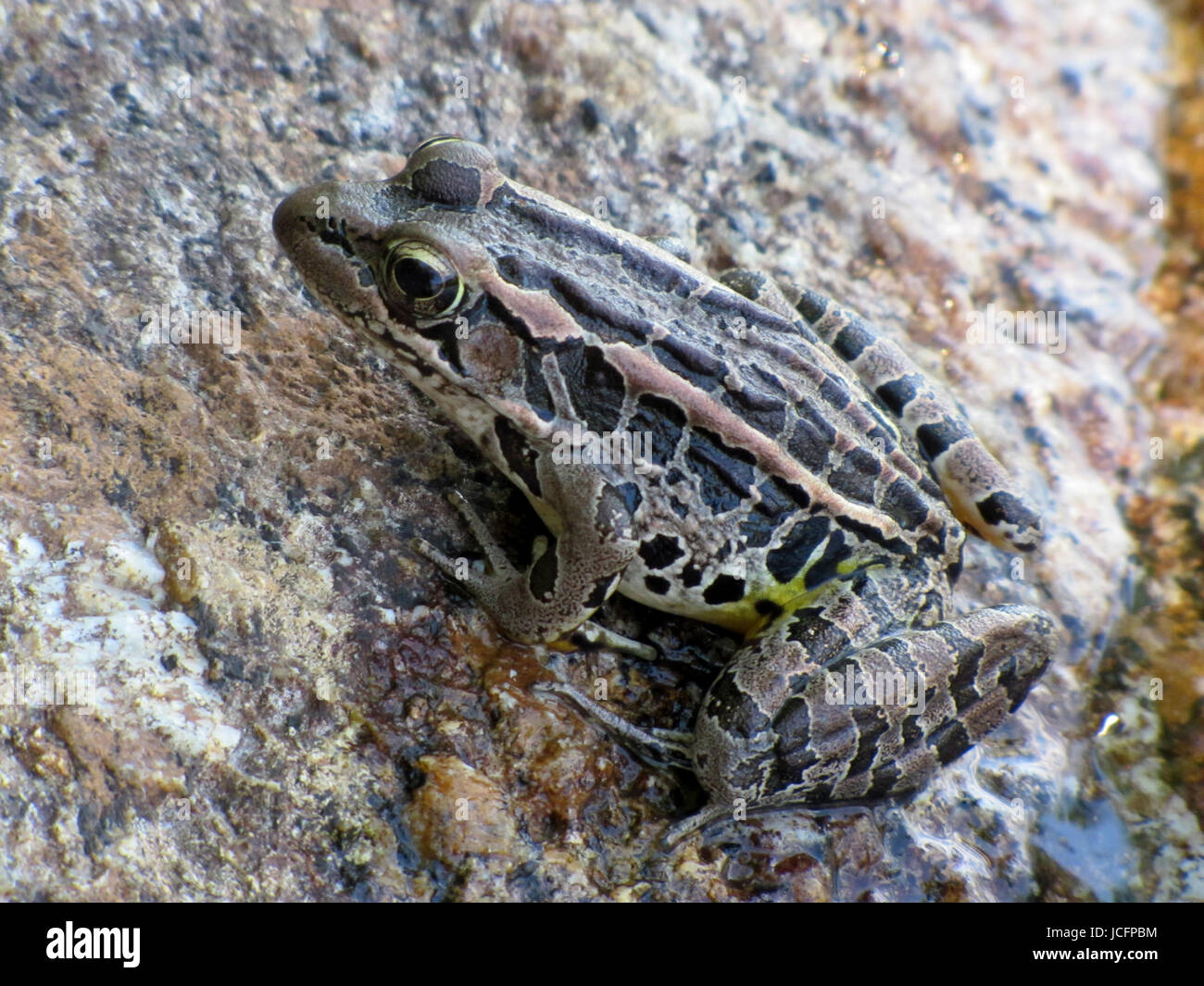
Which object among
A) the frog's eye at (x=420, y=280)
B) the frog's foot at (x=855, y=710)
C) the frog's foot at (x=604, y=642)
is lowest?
the frog's foot at (x=855, y=710)

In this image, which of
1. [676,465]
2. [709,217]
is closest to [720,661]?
[676,465]

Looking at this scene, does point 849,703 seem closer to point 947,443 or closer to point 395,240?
point 947,443

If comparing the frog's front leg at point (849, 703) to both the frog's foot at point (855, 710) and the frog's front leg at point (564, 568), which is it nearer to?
the frog's foot at point (855, 710)

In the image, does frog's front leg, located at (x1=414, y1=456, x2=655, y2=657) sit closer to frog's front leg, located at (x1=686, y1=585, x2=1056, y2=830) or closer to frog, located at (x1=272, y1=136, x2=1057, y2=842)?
frog, located at (x1=272, y1=136, x2=1057, y2=842)

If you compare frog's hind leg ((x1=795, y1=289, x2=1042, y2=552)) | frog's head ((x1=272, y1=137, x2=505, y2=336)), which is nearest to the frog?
frog's head ((x1=272, y1=137, x2=505, y2=336))

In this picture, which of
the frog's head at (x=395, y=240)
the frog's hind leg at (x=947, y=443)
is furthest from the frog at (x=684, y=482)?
the frog's hind leg at (x=947, y=443)

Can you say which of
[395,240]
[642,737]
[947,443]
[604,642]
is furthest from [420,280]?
[947,443]
